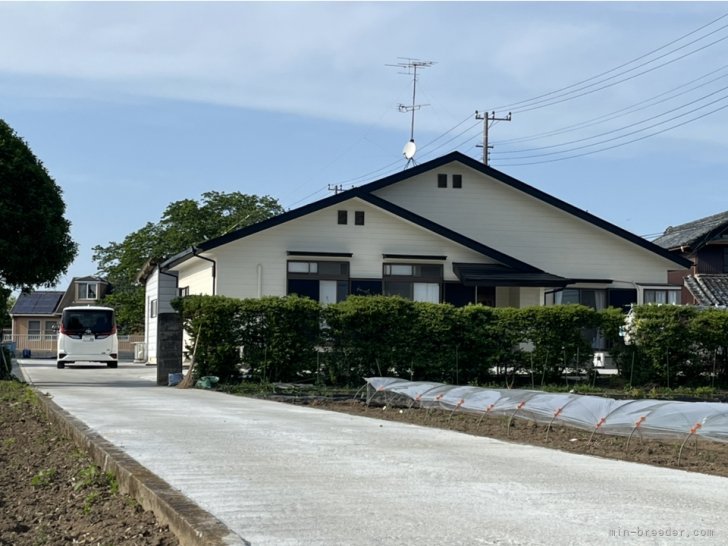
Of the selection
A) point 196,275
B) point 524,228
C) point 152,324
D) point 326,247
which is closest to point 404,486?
point 326,247

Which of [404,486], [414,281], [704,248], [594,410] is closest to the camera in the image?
[404,486]

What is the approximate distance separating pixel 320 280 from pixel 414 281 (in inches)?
112

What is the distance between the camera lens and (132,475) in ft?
25.3

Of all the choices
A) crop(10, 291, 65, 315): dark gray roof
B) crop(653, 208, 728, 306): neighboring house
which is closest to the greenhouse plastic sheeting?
crop(653, 208, 728, 306): neighboring house

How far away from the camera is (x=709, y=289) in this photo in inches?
1558

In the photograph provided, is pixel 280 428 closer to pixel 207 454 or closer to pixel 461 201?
pixel 207 454

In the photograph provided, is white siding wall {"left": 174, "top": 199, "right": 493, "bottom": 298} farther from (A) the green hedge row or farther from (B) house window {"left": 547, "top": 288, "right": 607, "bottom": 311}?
(A) the green hedge row

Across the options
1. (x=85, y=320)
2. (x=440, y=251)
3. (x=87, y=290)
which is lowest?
(x=85, y=320)

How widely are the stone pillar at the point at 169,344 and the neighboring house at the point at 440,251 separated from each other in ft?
16.2

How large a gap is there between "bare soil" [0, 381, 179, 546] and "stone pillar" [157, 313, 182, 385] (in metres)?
10.4

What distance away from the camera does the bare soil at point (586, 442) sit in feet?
35.9

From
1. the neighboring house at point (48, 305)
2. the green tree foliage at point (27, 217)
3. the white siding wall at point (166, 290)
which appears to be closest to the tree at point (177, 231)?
the neighboring house at point (48, 305)

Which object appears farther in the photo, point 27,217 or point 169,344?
point 27,217

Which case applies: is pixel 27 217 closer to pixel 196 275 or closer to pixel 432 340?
pixel 196 275
